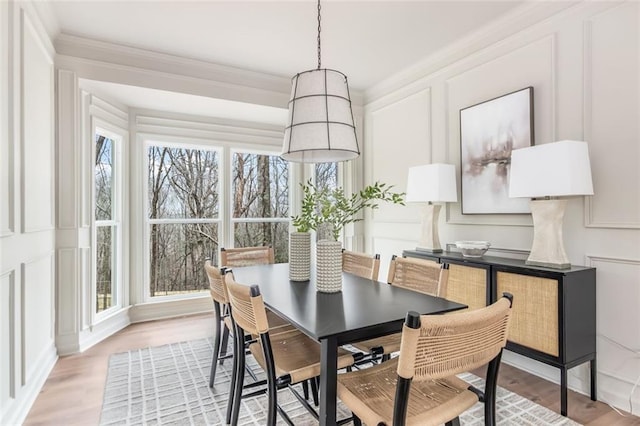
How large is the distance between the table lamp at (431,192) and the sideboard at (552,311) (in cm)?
71

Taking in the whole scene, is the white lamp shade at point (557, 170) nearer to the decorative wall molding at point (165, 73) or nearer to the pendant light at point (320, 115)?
the pendant light at point (320, 115)

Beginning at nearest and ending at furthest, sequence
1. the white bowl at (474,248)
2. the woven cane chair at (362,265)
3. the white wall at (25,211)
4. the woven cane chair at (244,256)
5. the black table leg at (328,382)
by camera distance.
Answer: the black table leg at (328,382) < the white wall at (25,211) < the woven cane chair at (362,265) < the white bowl at (474,248) < the woven cane chair at (244,256)

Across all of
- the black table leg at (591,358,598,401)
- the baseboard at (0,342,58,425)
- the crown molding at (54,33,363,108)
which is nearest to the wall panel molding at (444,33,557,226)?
the black table leg at (591,358,598,401)

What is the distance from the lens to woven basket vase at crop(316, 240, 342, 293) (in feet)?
A: 6.15

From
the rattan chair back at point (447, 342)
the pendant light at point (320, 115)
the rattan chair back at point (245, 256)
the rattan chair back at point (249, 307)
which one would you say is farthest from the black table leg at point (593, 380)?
the rattan chair back at point (245, 256)

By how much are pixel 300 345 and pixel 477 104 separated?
2480 millimetres

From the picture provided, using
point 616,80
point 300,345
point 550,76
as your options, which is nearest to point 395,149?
point 550,76

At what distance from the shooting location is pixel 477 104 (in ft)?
9.98

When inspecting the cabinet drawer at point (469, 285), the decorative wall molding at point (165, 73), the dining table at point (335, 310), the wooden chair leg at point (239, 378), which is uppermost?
the decorative wall molding at point (165, 73)

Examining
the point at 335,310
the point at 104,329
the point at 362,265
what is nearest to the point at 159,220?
the point at 104,329

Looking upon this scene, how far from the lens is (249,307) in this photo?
1482 millimetres

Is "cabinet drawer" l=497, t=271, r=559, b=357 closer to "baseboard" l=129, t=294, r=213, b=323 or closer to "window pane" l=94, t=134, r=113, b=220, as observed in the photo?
"baseboard" l=129, t=294, r=213, b=323

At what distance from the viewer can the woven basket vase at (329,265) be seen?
1.88 meters

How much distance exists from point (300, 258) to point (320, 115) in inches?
34.9
